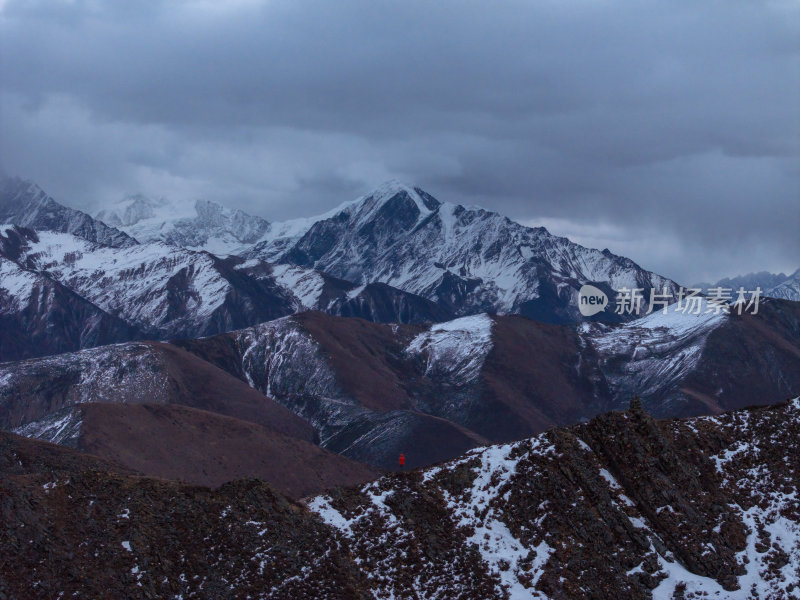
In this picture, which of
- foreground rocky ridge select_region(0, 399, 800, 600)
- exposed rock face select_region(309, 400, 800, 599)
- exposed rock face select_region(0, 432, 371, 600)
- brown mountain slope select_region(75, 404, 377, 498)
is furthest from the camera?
brown mountain slope select_region(75, 404, 377, 498)

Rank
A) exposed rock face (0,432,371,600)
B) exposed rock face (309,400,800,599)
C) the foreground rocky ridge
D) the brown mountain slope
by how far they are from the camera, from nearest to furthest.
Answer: exposed rock face (0,432,371,600)
the foreground rocky ridge
exposed rock face (309,400,800,599)
the brown mountain slope

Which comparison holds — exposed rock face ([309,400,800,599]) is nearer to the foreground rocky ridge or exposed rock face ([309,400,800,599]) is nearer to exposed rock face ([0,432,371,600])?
the foreground rocky ridge

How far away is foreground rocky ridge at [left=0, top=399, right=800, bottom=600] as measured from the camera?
5844 cm

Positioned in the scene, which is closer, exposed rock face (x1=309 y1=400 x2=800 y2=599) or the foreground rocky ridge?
the foreground rocky ridge

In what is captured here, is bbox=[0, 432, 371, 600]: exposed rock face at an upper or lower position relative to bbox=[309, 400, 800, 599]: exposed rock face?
lower

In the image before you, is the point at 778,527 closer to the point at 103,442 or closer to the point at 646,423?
the point at 646,423

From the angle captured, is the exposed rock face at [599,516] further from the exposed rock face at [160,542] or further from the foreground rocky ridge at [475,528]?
the exposed rock face at [160,542]

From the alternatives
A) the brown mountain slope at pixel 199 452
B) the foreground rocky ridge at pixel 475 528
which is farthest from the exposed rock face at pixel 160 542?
the brown mountain slope at pixel 199 452

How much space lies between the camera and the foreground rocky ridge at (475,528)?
58438 mm

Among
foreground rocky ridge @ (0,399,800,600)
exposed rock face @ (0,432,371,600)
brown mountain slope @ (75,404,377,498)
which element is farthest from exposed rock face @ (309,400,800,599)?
brown mountain slope @ (75,404,377,498)

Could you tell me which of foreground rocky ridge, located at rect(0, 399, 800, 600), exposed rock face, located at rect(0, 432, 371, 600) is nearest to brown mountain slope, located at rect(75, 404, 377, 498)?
exposed rock face, located at rect(0, 432, 371, 600)

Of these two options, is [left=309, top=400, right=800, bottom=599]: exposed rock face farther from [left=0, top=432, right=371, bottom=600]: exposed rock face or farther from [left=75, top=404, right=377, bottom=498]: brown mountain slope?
[left=75, top=404, right=377, bottom=498]: brown mountain slope

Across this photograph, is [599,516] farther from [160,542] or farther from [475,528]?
[160,542]

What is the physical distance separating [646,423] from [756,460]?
25.6 ft
